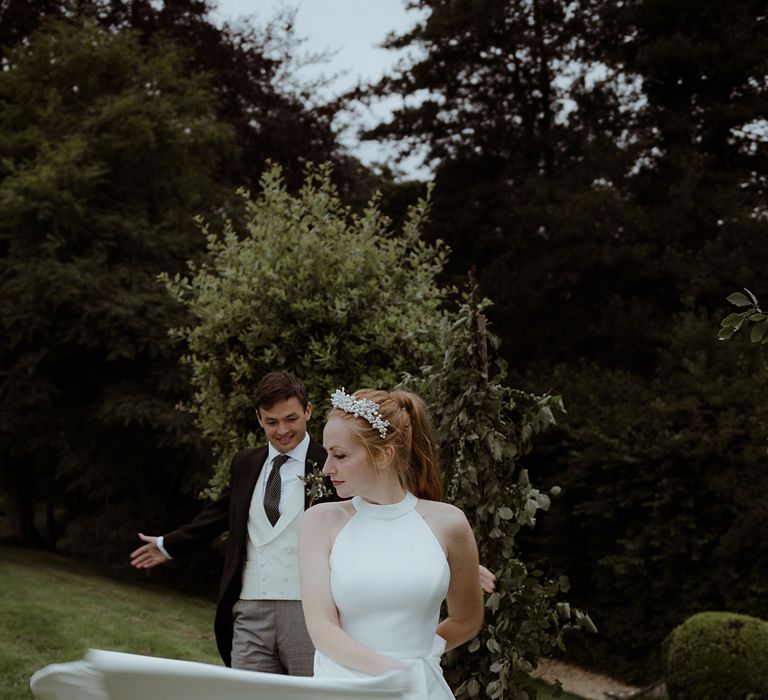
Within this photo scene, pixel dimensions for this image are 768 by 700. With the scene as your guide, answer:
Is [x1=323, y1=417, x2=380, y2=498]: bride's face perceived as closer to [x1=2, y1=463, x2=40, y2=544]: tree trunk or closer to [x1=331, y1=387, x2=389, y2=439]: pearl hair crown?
[x1=331, y1=387, x2=389, y2=439]: pearl hair crown

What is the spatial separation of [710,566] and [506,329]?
6.89 m

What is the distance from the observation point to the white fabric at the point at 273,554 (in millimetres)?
4734

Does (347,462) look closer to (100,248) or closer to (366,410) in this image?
(366,410)

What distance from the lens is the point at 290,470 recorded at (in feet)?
16.2

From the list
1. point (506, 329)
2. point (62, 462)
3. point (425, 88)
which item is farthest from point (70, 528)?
point (425, 88)

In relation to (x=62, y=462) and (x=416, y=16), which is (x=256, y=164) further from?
(x=62, y=462)

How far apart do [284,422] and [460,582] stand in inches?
71.8

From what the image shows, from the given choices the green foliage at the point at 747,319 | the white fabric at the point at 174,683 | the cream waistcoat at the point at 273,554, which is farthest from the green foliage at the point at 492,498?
the white fabric at the point at 174,683

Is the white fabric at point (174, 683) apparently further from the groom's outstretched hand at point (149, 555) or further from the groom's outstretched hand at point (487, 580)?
the groom's outstretched hand at point (149, 555)

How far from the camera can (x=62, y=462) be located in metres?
16.8

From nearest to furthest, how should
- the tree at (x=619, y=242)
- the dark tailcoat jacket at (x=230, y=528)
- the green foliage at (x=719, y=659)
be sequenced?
1. the dark tailcoat jacket at (x=230, y=528)
2. the green foliage at (x=719, y=659)
3. the tree at (x=619, y=242)

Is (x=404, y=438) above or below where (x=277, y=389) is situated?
below

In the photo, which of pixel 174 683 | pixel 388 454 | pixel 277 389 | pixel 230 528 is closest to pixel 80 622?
pixel 230 528

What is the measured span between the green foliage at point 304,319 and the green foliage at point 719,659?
4304 millimetres
